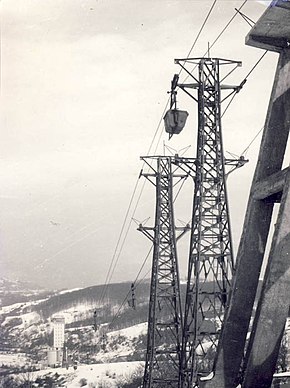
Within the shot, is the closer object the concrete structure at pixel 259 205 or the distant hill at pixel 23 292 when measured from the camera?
the concrete structure at pixel 259 205

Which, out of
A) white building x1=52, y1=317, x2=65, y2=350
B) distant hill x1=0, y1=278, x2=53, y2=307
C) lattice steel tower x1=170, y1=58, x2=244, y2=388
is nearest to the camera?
lattice steel tower x1=170, y1=58, x2=244, y2=388

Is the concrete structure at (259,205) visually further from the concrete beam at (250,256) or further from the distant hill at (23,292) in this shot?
the distant hill at (23,292)

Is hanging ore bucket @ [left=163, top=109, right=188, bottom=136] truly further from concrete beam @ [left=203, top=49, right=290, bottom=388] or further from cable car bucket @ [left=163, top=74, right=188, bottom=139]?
concrete beam @ [left=203, top=49, right=290, bottom=388]

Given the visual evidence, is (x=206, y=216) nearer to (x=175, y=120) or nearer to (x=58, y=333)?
(x=175, y=120)

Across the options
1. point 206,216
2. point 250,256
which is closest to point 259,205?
point 250,256

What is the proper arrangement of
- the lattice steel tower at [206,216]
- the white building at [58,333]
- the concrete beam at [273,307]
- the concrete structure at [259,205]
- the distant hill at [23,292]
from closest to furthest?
the concrete beam at [273,307] → the concrete structure at [259,205] → the lattice steel tower at [206,216] → the white building at [58,333] → the distant hill at [23,292]

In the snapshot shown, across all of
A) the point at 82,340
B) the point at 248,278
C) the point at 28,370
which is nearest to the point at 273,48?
the point at 248,278

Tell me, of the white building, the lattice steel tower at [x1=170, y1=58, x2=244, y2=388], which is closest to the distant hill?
the white building

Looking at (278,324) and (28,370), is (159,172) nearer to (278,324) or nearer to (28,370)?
(278,324)

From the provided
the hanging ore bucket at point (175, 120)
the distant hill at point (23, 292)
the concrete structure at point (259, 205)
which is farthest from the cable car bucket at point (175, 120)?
the distant hill at point (23, 292)
